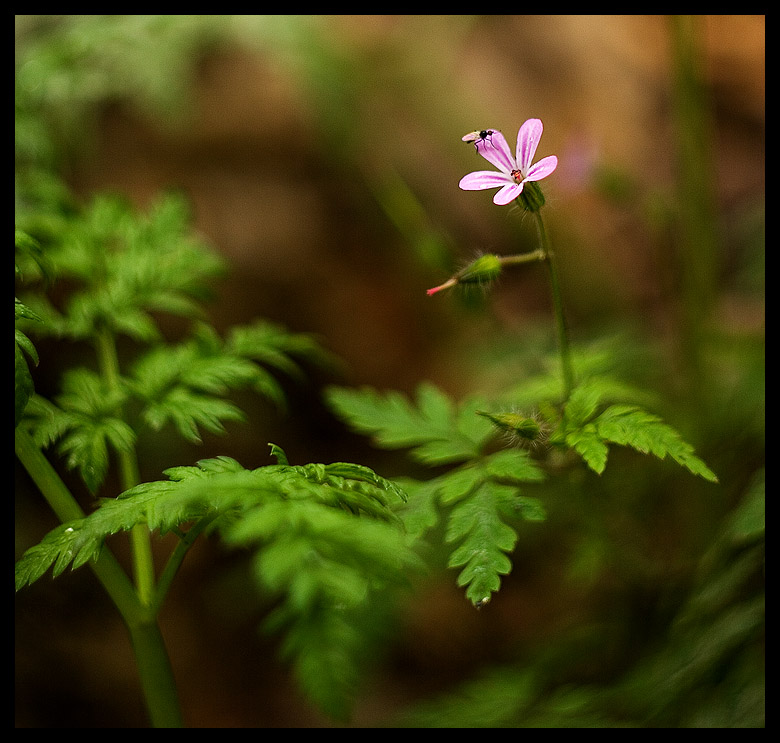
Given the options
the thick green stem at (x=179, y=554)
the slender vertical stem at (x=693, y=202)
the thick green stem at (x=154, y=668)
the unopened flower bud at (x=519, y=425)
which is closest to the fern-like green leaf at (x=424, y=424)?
the unopened flower bud at (x=519, y=425)

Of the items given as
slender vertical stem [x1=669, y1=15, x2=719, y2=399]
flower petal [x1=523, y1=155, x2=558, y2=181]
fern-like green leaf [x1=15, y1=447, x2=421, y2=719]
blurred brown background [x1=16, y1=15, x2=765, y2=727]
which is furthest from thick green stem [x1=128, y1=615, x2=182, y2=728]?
slender vertical stem [x1=669, y1=15, x2=719, y2=399]

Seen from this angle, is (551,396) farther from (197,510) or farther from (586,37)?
(586,37)

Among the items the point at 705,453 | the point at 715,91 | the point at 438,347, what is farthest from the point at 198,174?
the point at 715,91

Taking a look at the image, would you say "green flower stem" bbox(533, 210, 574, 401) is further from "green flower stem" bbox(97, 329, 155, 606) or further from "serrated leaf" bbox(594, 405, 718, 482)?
"green flower stem" bbox(97, 329, 155, 606)

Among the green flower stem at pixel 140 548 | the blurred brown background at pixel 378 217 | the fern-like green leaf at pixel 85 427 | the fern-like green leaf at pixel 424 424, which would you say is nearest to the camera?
the fern-like green leaf at pixel 85 427

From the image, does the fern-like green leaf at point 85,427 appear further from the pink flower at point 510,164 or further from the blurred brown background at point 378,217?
the blurred brown background at point 378,217
